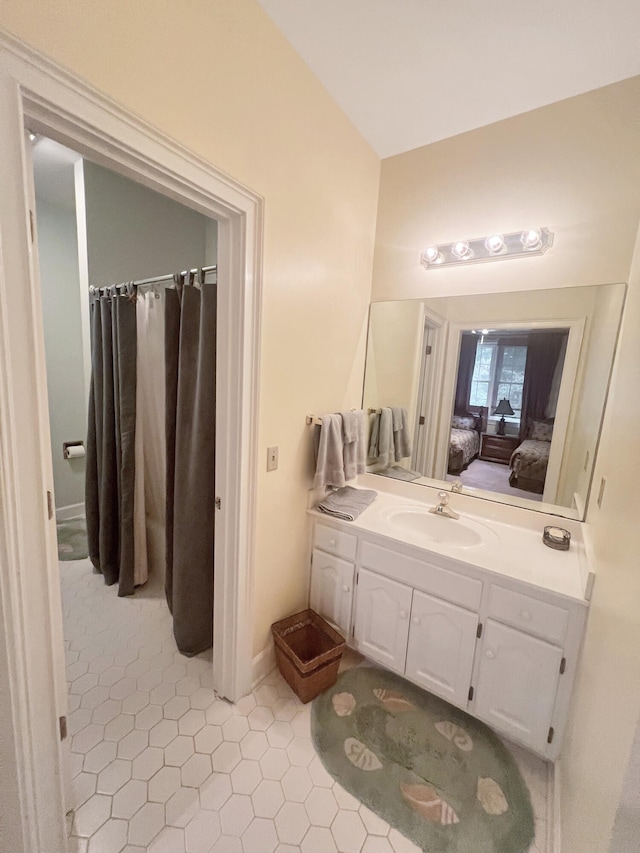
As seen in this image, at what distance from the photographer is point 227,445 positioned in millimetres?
1360

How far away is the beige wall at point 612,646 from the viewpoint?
26.8 inches

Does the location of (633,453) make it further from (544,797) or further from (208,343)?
(208,343)

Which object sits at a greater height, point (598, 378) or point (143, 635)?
point (598, 378)

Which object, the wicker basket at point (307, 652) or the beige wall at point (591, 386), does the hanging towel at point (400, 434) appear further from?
the wicker basket at point (307, 652)

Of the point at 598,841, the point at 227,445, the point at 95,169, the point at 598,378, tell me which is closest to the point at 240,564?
the point at 227,445

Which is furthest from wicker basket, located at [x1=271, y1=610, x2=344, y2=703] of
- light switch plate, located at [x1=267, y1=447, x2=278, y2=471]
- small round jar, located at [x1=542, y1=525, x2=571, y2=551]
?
small round jar, located at [x1=542, y1=525, x2=571, y2=551]

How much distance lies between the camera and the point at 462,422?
1.83 meters

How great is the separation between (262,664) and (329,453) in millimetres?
1048

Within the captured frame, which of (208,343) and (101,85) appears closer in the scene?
(101,85)

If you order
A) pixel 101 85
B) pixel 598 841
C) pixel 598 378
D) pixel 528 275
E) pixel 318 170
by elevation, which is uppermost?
pixel 318 170

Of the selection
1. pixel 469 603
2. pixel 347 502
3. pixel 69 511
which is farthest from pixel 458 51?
pixel 69 511

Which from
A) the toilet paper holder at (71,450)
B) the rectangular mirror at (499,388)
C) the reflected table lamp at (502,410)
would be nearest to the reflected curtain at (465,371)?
the rectangular mirror at (499,388)

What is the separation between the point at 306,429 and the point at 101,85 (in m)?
1.26

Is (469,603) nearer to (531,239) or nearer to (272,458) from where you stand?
(272,458)
